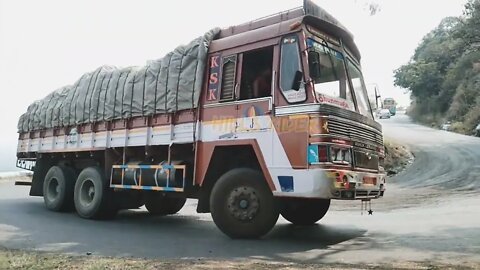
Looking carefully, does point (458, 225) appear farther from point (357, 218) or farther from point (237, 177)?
point (237, 177)

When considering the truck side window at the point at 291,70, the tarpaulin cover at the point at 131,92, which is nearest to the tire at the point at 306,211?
the truck side window at the point at 291,70

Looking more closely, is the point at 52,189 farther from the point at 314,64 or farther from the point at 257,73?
the point at 314,64

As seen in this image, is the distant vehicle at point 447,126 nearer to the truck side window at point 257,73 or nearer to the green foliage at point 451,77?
the green foliage at point 451,77

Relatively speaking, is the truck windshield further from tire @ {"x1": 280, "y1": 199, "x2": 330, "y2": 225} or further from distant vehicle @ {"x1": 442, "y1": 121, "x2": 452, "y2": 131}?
distant vehicle @ {"x1": 442, "y1": 121, "x2": 452, "y2": 131}

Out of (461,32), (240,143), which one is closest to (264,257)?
(240,143)

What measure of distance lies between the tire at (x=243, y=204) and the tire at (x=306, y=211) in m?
1.73

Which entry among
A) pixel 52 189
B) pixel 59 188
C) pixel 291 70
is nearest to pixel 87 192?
pixel 59 188

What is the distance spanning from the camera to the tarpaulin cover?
817 cm

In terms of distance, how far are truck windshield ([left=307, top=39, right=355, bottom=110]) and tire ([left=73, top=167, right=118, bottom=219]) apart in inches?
207

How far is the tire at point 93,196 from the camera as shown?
9719 millimetres

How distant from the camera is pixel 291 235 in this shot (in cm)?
779

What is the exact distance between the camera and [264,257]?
5.96m

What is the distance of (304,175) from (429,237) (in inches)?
94.0

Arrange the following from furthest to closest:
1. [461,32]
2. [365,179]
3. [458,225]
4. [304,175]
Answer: [461,32] < [458,225] < [365,179] < [304,175]
